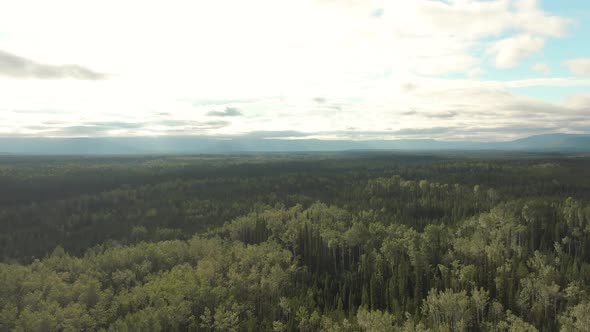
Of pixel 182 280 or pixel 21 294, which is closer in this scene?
pixel 21 294

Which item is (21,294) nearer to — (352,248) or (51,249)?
(51,249)

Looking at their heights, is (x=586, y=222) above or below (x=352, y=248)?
above

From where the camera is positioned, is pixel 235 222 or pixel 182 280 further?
pixel 235 222

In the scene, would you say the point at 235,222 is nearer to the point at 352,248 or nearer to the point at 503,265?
the point at 352,248

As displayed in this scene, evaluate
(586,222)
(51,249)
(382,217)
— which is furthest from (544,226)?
(51,249)

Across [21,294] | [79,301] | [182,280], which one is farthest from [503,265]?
[21,294]

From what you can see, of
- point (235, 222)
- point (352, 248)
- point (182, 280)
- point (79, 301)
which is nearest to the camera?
point (79, 301)

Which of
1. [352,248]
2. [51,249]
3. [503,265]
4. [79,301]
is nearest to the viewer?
[79,301]

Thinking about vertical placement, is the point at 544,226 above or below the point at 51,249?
above

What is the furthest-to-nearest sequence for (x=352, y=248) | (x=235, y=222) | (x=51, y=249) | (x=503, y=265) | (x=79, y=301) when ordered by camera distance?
(x=235, y=222) → (x=51, y=249) → (x=352, y=248) → (x=503, y=265) → (x=79, y=301)
